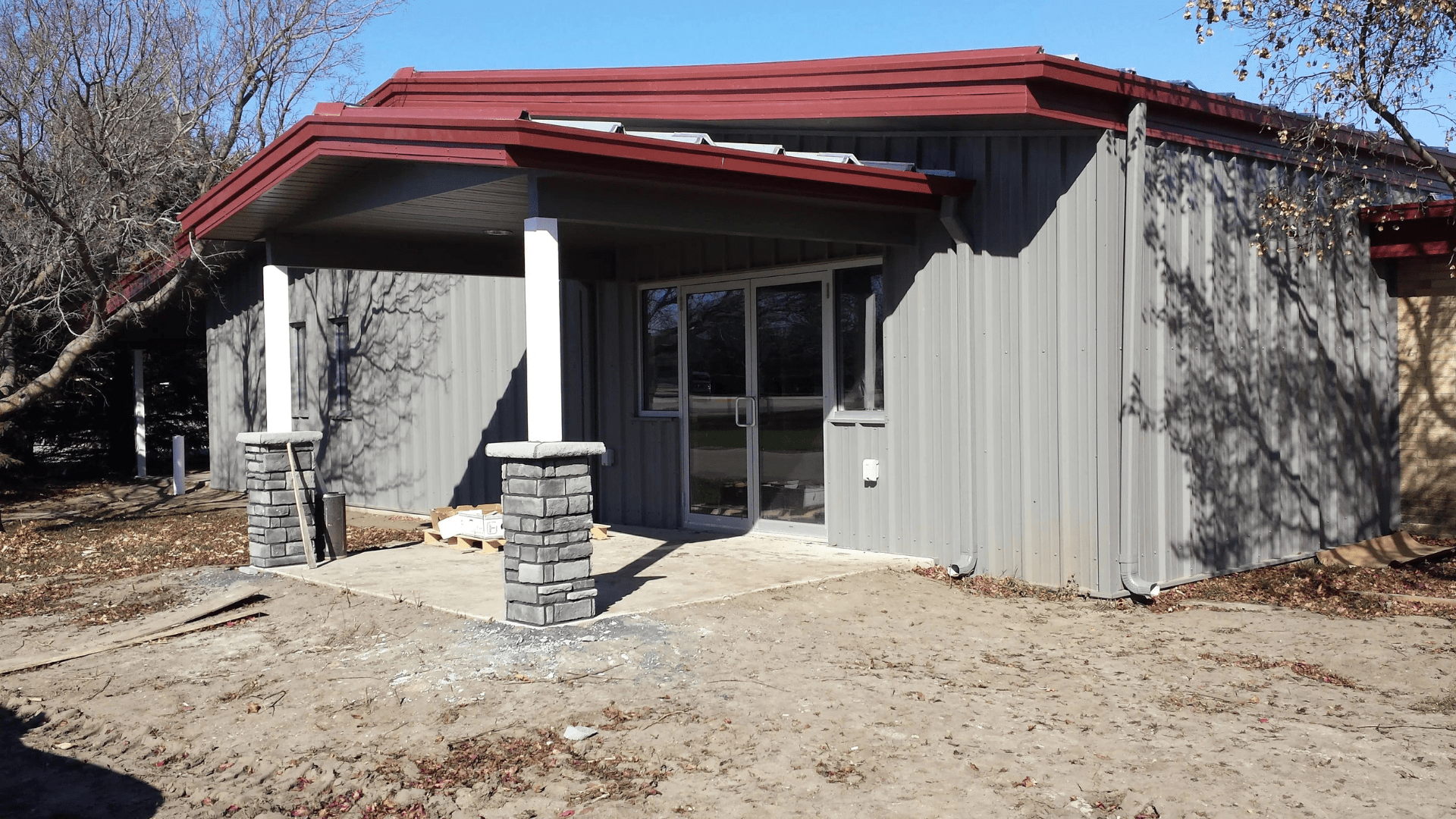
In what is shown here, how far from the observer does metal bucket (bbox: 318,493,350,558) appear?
31.6 feet

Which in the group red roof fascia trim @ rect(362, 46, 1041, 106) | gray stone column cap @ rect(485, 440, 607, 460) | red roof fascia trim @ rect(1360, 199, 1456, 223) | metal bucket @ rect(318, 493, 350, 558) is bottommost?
metal bucket @ rect(318, 493, 350, 558)

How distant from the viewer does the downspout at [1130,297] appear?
7.65 m

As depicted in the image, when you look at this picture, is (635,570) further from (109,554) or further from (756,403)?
(109,554)

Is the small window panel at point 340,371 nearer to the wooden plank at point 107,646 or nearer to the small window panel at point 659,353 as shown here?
the small window panel at point 659,353

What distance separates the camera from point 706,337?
1073cm

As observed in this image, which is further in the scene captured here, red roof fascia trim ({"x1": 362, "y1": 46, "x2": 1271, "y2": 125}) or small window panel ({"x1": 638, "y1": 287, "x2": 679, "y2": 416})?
small window panel ({"x1": 638, "y1": 287, "x2": 679, "y2": 416})

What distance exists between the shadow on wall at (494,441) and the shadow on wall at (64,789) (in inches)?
298

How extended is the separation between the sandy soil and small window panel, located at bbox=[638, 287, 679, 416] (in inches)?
151

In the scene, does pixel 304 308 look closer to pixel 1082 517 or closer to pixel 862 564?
pixel 862 564

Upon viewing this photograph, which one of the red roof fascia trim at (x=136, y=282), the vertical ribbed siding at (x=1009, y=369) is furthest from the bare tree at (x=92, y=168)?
the vertical ribbed siding at (x=1009, y=369)

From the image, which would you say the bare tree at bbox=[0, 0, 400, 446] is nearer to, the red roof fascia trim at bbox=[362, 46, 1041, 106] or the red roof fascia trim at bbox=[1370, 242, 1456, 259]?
the red roof fascia trim at bbox=[362, 46, 1041, 106]

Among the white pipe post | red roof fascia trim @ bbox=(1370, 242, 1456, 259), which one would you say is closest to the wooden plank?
red roof fascia trim @ bbox=(1370, 242, 1456, 259)

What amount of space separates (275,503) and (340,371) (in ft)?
21.6

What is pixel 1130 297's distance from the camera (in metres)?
7.66
